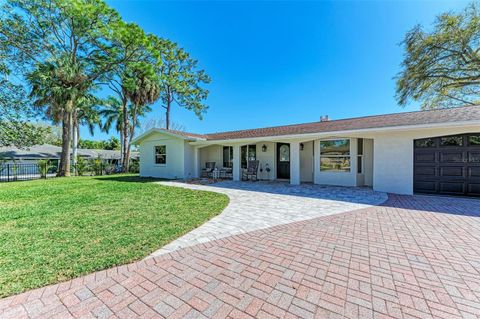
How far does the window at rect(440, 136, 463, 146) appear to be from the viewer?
7426mm

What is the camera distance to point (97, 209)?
5.89 m

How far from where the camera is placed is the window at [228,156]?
1457 centimetres

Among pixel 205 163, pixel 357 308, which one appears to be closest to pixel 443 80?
pixel 205 163

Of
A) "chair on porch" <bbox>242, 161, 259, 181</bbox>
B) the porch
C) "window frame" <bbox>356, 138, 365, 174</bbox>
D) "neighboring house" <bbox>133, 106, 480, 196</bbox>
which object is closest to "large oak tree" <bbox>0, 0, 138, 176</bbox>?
"neighboring house" <bbox>133, 106, 480, 196</bbox>

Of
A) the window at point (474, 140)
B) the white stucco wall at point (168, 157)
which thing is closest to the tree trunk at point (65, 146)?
the white stucco wall at point (168, 157)

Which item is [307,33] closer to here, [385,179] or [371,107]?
[385,179]

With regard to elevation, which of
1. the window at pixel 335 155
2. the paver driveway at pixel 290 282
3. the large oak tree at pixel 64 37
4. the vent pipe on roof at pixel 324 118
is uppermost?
the large oak tree at pixel 64 37

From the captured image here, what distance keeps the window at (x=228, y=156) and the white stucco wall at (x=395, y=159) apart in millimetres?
8453

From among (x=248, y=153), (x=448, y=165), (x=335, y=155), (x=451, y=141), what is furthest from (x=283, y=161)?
(x=451, y=141)

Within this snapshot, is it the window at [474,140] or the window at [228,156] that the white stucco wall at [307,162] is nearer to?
the window at [228,156]

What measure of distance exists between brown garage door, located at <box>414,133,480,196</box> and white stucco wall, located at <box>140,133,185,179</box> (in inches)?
463

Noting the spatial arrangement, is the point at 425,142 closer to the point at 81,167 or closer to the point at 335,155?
the point at 335,155

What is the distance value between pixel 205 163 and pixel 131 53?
11.3 metres

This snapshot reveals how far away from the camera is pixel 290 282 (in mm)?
2443
